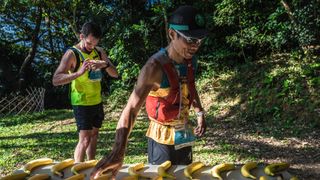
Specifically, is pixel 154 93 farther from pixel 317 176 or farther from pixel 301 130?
pixel 301 130

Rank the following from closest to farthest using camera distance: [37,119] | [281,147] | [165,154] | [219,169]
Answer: [219,169], [165,154], [281,147], [37,119]

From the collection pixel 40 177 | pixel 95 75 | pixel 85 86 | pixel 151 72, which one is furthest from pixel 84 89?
pixel 40 177

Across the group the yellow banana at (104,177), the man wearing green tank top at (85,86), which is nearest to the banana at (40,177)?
the yellow banana at (104,177)

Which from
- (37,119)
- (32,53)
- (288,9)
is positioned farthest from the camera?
(32,53)

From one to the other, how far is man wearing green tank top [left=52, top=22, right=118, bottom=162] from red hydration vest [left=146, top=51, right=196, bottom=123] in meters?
1.57

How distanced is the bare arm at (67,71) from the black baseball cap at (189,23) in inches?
66.7

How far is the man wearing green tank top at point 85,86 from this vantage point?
400 centimetres

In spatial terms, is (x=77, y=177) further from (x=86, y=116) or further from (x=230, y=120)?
(x=230, y=120)

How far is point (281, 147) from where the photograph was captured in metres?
6.31

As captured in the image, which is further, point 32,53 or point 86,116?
point 32,53

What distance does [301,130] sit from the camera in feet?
23.3

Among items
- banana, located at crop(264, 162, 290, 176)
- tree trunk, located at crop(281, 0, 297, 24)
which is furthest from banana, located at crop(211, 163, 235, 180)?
tree trunk, located at crop(281, 0, 297, 24)

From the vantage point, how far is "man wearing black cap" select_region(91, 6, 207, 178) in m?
2.18

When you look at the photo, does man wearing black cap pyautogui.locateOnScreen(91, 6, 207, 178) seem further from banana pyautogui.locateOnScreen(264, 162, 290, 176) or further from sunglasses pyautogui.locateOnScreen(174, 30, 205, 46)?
banana pyautogui.locateOnScreen(264, 162, 290, 176)
